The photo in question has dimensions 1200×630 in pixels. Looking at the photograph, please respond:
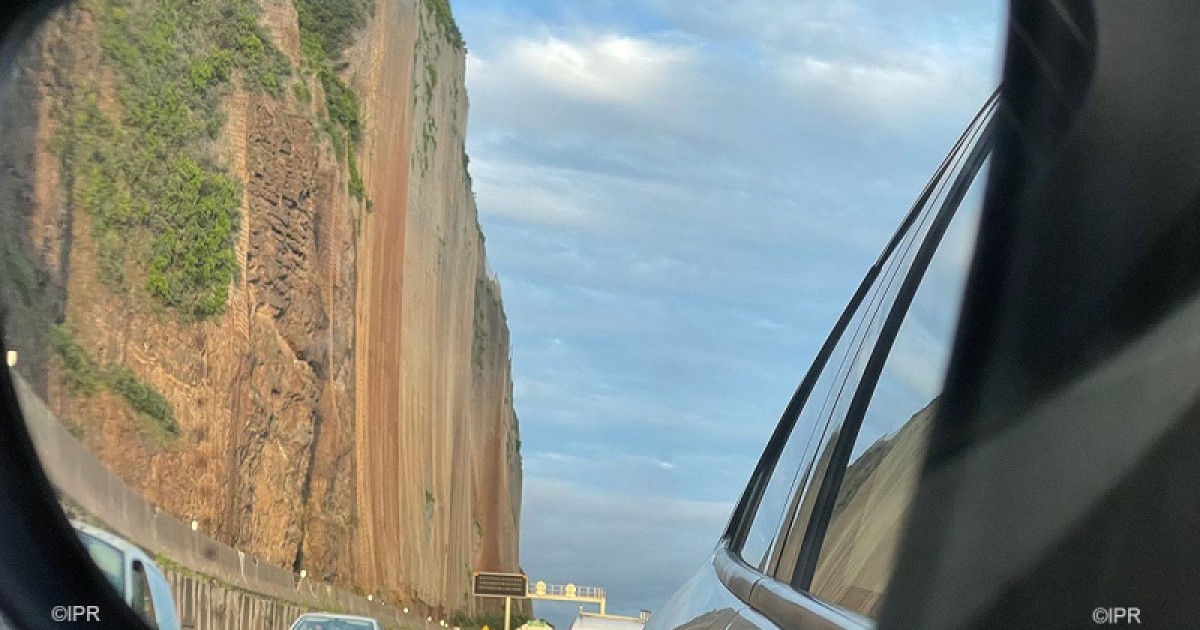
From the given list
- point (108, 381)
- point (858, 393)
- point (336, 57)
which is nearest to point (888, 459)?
point (858, 393)

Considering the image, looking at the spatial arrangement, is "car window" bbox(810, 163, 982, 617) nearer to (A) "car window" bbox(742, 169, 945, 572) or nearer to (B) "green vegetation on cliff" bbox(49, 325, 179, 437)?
(A) "car window" bbox(742, 169, 945, 572)

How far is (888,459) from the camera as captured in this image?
5.57ft

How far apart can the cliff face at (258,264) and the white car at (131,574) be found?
753 cm

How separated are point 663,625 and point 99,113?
21142 mm

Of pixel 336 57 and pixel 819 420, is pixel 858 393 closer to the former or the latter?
pixel 819 420

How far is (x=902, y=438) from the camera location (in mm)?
1630

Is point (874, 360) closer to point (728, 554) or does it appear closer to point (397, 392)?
point (728, 554)

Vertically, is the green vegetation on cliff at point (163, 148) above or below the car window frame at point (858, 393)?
above

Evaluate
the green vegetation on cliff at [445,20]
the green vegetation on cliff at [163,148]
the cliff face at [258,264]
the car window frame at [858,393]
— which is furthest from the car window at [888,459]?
the green vegetation on cliff at [445,20]

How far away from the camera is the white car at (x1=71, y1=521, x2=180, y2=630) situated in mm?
3906

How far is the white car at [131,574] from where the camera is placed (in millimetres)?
3906

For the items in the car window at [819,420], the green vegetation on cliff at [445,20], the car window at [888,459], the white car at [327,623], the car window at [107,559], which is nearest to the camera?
the car window at [888,459]

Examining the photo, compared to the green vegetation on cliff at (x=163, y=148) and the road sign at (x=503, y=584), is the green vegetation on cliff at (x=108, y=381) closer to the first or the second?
the green vegetation on cliff at (x=163, y=148)

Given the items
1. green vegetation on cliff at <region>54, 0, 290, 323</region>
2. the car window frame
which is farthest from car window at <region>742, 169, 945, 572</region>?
green vegetation on cliff at <region>54, 0, 290, 323</region>
